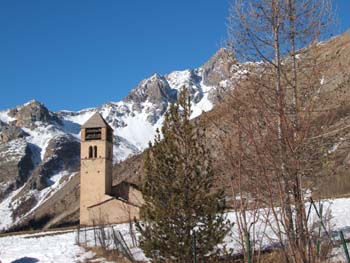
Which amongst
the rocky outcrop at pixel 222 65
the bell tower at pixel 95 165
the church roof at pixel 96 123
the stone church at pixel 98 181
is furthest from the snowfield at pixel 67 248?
the church roof at pixel 96 123

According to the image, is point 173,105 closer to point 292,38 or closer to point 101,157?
point 292,38

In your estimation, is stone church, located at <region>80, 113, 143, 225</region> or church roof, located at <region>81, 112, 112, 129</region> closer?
stone church, located at <region>80, 113, 143, 225</region>

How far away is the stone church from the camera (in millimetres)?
52600

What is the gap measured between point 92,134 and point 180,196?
4821cm

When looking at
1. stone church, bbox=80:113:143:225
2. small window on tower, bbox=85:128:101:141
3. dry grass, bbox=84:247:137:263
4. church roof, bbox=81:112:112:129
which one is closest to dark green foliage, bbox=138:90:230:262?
dry grass, bbox=84:247:137:263

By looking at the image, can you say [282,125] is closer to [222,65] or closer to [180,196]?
[222,65]

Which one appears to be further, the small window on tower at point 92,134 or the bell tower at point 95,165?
the small window on tower at point 92,134

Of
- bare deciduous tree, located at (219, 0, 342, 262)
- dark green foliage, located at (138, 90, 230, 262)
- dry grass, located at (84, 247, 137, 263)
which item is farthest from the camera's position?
dry grass, located at (84, 247, 137, 263)

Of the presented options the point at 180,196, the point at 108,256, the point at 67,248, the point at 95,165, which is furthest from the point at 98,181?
the point at 180,196

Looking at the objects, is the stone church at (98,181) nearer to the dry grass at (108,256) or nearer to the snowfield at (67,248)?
the snowfield at (67,248)

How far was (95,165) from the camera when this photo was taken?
58.3 metres

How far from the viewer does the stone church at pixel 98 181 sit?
173 ft

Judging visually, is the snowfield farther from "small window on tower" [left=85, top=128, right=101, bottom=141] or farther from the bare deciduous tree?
"small window on tower" [left=85, top=128, right=101, bottom=141]

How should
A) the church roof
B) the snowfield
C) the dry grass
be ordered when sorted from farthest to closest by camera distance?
the church roof < the snowfield < the dry grass
